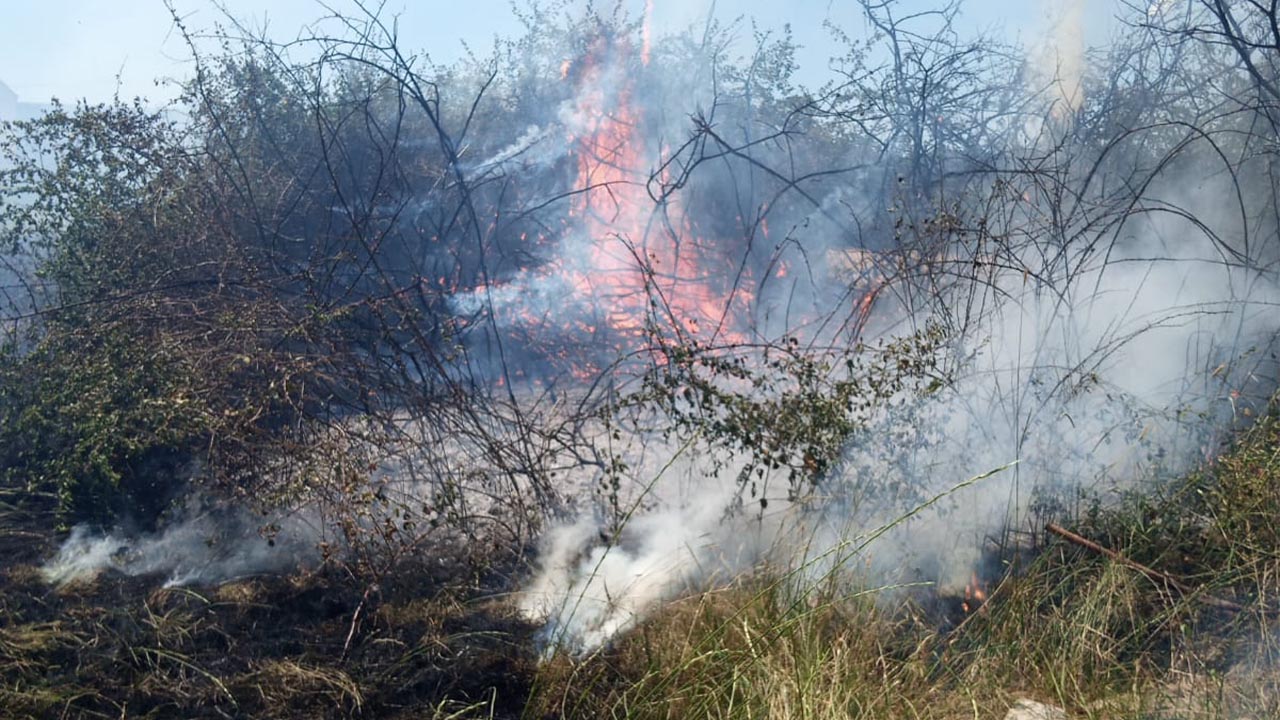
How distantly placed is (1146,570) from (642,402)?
277 centimetres

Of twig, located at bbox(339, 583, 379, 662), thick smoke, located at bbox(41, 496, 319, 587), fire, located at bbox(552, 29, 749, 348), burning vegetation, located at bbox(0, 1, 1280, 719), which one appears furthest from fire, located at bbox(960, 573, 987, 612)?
thick smoke, located at bbox(41, 496, 319, 587)

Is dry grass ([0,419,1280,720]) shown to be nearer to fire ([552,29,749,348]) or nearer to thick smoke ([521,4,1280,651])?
thick smoke ([521,4,1280,651])

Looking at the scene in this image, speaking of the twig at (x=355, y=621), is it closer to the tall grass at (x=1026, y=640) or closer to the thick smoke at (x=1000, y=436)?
the thick smoke at (x=1000, y=436)

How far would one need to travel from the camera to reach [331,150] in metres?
7.98

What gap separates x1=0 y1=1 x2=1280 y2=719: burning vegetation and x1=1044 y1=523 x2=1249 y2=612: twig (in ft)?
0.10

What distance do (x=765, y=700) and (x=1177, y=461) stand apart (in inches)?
144

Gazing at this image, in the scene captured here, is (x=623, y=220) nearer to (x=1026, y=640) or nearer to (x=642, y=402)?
(x=642, y=402)

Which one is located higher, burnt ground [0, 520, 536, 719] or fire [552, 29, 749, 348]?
fire [552, 29, 749, 348]

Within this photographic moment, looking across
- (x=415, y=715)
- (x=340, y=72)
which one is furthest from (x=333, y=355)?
(x=340, y=72)

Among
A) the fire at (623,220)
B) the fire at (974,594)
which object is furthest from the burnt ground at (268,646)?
the fire at (623,220)

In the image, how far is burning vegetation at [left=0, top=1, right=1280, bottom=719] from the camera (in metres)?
4.17

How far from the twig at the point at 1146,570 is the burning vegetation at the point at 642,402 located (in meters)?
0.03

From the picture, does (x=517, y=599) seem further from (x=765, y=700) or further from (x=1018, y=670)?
(x=1018, y=670)

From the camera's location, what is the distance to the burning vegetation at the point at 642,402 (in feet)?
13.7
